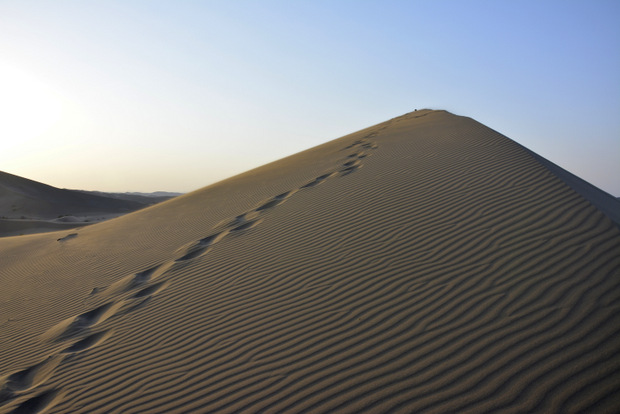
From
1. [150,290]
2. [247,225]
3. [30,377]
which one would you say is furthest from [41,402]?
[247,225]

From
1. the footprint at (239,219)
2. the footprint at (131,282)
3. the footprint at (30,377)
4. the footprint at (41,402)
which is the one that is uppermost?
the footprint at (239,219)

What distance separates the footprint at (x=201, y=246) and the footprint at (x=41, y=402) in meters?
3.15

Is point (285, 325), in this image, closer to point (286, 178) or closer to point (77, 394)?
point (77, 394)

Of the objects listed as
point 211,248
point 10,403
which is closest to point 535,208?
point 211,248

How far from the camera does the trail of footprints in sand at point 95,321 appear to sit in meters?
3.94

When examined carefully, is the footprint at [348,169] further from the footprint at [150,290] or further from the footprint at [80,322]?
the footprint at [80,322]

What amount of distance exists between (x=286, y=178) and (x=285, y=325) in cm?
739

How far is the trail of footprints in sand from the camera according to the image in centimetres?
394

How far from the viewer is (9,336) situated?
5742 millimetres

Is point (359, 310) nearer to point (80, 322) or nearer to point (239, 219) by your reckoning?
point (80, 322)

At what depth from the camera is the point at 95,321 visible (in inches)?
217

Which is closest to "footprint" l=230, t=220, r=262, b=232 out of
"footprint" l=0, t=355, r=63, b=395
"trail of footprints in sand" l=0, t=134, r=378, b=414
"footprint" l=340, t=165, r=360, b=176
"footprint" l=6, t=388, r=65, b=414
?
"trail of footprints in sand" l=0, t=134, r=378, b=414

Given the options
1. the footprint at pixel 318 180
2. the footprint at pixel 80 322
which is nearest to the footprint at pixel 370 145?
the footprint at pixel 318 180

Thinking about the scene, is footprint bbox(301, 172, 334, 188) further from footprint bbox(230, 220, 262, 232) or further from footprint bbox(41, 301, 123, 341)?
footprint bbox(41, 301, 123, 341)
